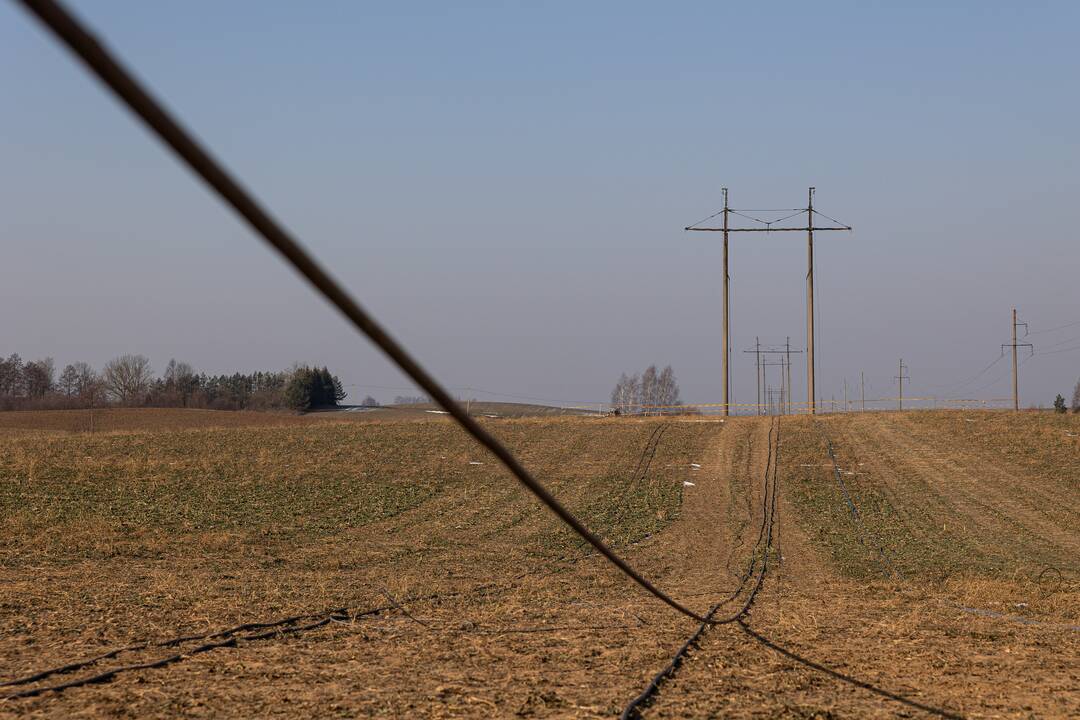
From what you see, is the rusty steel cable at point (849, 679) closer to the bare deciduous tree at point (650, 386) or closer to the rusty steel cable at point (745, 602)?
the rusty steel cable at point (745, 602)

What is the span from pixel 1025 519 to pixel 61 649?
21.8 metres

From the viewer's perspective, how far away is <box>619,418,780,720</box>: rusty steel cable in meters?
6.47

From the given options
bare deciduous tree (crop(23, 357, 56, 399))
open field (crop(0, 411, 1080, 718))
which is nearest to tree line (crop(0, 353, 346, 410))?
bare deciduous tree (crop(23, 357, 56, 399))

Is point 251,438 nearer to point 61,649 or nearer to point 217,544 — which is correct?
point 217,544

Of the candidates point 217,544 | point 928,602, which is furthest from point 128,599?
point 928,602

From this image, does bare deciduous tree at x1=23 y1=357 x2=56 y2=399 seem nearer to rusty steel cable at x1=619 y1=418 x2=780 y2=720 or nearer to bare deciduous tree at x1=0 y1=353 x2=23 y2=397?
bare deciduous tree at x1=0 y1=353 x2=23 y2=397

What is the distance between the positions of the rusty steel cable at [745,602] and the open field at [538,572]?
0.12 metres

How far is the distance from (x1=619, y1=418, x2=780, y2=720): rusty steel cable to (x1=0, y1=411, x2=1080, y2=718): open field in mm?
121

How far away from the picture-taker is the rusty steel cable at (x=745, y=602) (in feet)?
21.2

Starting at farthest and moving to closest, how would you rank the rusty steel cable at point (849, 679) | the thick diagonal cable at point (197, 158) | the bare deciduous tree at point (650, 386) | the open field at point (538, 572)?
the bare deciduous tree at point (650, 386)
the open field at point (538, 572)
the rusty steel cable at point (849, 679)
the thick diagonal cable at point (197, 158)

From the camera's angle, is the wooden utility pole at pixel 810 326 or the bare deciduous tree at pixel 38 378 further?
the bare deciduous tree at pixel 38 378

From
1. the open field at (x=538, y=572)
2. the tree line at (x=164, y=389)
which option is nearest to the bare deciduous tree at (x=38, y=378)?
the tree line at (x=164, y=389)

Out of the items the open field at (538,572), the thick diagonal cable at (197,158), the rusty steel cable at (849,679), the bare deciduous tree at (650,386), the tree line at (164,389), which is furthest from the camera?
the bare deciduous tree at (650,386)

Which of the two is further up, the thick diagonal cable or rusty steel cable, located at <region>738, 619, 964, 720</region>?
the thick diagonal cable
